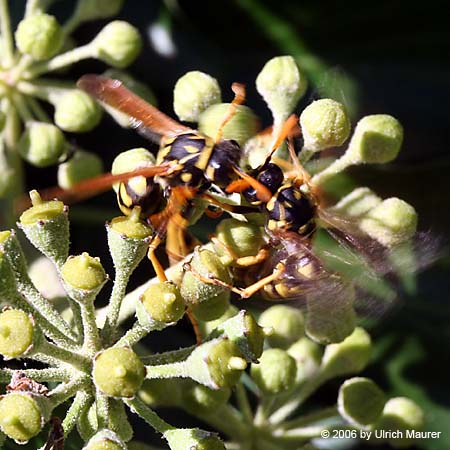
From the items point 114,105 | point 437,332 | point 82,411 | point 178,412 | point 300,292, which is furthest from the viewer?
point 437,332

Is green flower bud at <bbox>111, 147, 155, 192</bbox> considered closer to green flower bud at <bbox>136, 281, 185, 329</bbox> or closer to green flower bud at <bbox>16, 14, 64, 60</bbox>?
green flower bud at <bbox>136, 281, 185, 329</bbox>

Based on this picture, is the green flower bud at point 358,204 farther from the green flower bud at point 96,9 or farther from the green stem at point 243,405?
the green flower bud at point 96,9

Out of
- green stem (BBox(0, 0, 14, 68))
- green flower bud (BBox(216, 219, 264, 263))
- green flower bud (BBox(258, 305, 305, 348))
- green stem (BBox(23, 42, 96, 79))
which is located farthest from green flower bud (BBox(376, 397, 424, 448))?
green stem (BBox(0, 0, 14, 68))

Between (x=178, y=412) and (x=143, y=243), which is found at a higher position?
(x=143, y=243)

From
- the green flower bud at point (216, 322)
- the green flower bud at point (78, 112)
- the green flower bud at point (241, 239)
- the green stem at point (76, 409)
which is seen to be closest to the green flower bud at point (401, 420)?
the green flower bud at point (216, 322)

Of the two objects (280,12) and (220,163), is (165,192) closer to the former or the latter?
(220,163)

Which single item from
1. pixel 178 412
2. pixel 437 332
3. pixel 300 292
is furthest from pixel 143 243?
pixel 437 332

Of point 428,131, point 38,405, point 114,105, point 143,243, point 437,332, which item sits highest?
point 114,105
